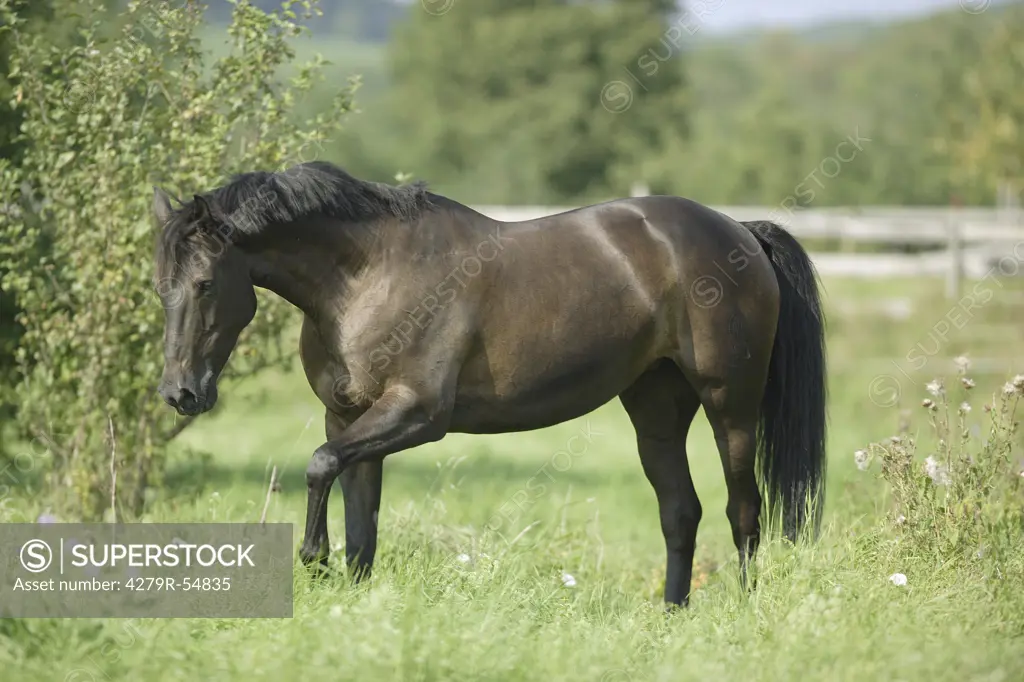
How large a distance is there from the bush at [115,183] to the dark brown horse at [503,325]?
214 cm

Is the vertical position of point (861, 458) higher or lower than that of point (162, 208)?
lower

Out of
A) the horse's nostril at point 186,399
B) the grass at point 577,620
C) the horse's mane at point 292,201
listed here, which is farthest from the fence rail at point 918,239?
the horse's nostril at point 186,399

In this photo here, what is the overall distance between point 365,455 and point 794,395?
2.34m

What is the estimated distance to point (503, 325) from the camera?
5258 mm

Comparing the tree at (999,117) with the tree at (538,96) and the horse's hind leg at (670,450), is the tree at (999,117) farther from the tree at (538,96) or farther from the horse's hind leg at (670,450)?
the horse's hind leg at (670,450)

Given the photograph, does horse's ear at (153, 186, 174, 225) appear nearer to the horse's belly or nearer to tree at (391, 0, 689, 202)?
the horse's belly

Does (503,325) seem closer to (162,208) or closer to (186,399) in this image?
(186,399)

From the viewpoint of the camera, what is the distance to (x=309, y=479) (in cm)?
480

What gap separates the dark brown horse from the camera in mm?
4875

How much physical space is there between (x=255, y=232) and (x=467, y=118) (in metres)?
45.9

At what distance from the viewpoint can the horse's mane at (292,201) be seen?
4809 mm

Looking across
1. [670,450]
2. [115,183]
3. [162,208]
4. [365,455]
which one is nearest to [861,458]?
[670,450]

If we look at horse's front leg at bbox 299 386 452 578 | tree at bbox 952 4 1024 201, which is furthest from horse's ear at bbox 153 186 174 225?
tree at bbox 952 4 1024 201

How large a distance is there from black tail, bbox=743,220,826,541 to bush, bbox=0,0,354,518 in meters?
2.88
